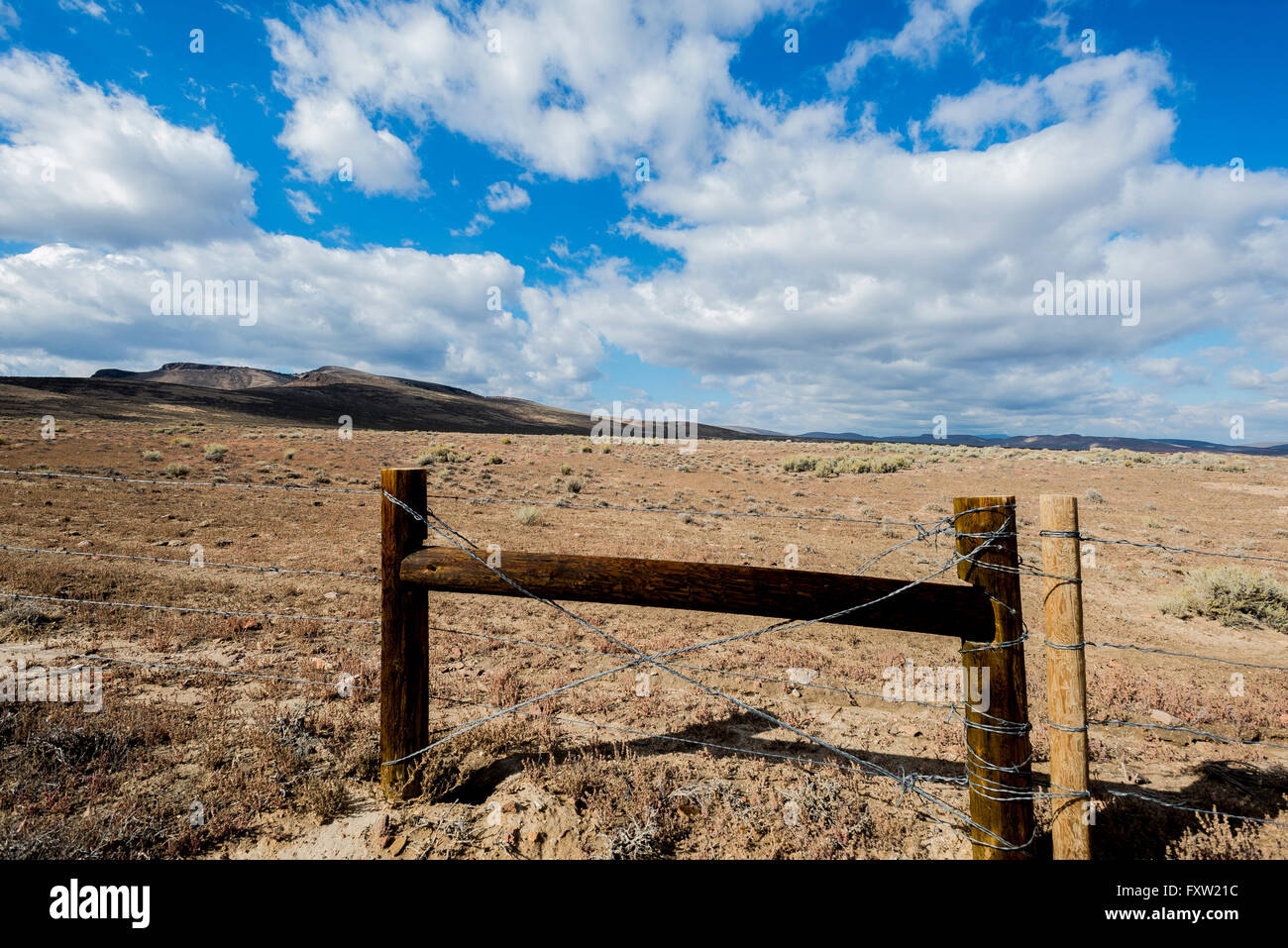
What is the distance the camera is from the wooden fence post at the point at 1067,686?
2803 mm

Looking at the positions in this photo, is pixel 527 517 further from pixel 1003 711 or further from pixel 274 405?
pixel 274 405

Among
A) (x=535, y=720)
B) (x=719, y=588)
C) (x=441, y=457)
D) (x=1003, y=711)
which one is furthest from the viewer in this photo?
(x=441, y=457)

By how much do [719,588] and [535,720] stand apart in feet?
8.52

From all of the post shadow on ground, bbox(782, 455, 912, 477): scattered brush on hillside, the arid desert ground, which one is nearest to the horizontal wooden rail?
the arid desert ground

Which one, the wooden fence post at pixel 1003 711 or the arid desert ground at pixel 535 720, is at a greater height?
the wooden fence post at pixel 1003 711

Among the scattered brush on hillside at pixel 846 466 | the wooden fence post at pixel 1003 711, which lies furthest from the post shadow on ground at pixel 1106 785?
the scattered brush on hillside at pixel 846 466

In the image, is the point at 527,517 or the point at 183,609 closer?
the point at 183,609

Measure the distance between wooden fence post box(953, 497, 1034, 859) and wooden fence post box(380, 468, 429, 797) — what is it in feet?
10.5

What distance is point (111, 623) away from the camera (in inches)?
247

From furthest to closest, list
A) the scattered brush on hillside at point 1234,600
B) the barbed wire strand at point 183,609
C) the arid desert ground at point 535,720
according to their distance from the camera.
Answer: the scattered brush on hillside at point 1234,600, the barbed wire strand at point 183,609, the arid desert ground at point 535,720

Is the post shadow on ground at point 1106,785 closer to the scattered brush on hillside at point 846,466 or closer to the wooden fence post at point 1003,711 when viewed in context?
the wooden fence post at point 1003,711

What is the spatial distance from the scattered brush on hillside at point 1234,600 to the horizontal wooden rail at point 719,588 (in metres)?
10.7

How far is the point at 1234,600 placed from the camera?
9.51 m

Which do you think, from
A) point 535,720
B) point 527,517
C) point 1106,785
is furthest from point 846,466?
point 535,720
